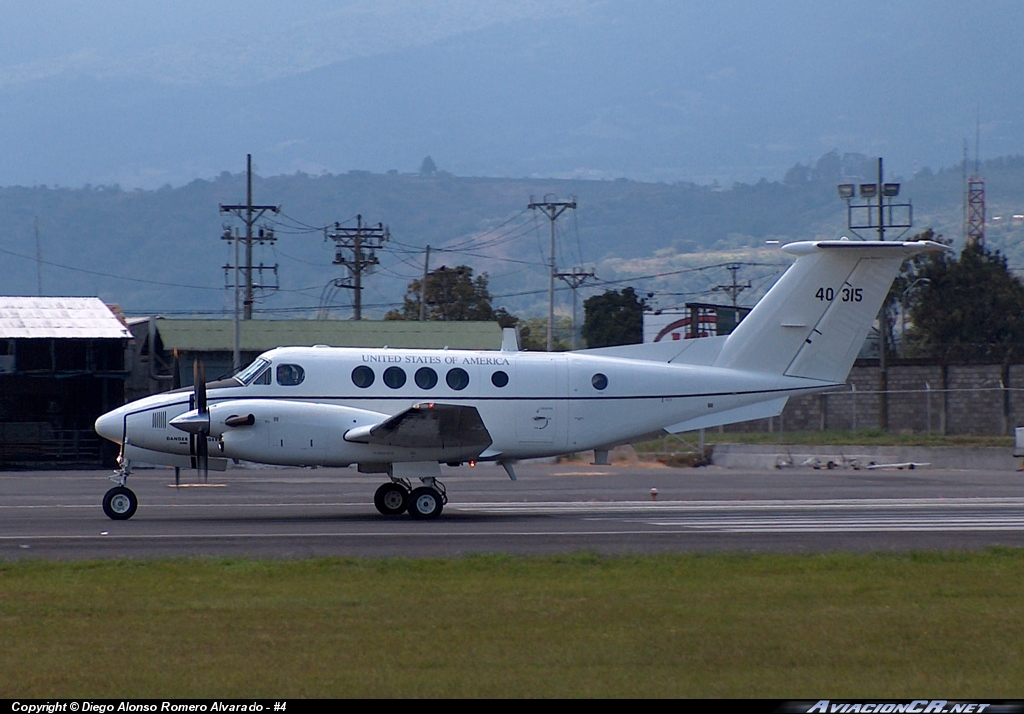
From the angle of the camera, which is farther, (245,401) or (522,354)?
(522,354)

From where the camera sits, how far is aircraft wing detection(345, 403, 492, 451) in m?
19.6

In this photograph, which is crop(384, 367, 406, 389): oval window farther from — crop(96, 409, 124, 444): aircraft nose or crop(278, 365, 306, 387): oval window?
crop(96, 409, 124, 444): aircraft nose

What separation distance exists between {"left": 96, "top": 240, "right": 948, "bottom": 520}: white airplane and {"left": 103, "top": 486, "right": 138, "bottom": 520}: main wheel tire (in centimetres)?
2

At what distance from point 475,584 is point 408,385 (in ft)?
29.2

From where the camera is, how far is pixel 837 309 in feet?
72.2

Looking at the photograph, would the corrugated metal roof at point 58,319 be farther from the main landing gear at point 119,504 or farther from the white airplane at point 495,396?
the main landing gear at point 119,504

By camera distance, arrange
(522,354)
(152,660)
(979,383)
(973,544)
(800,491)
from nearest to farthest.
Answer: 1. (152,660)
2. (973,544)
3. (522,354)
4. (800,491)
5. (979,383)

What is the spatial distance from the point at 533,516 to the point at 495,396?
2261 mm

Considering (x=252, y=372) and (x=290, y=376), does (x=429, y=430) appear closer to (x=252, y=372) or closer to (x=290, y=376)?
(x=290, y=376)

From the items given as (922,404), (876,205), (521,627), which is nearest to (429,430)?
(521,627)

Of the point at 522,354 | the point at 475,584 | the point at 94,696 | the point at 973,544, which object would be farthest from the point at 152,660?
the point at 522,354

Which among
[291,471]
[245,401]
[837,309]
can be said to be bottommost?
[291,471]

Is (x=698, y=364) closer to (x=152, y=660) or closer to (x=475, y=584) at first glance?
(x=475, y=584)

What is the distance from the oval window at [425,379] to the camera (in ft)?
68.8
